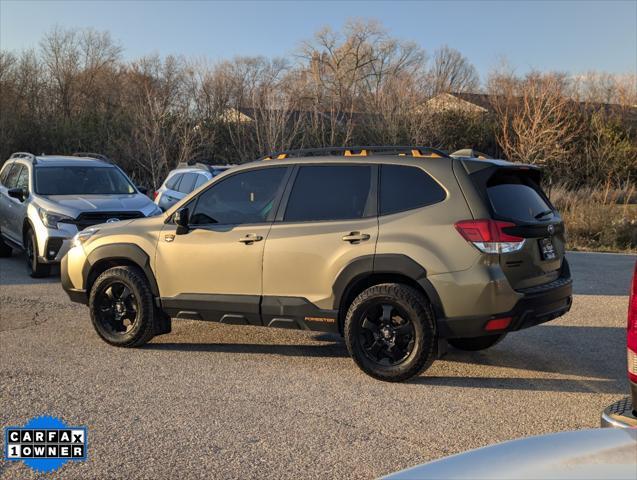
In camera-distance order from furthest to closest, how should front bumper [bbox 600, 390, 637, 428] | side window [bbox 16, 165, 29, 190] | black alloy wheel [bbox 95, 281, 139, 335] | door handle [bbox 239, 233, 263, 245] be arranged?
side window [bbox 16, 165, 29, 190] < black alloy wheel [bbox 95, 281, 139, 335] < door handle [bbox 239, 233, 263, 245] < front bumper [bbox 600, 390, 637, 428]

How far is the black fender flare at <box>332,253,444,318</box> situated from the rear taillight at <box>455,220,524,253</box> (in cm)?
45

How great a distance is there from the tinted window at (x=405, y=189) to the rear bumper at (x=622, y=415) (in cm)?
248

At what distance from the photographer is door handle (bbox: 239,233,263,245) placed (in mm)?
5914

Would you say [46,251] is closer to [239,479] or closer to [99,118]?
[239,479]

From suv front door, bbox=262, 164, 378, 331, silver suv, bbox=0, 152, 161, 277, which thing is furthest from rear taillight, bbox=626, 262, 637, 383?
silver suv, bbox=0, 152, 161, 277

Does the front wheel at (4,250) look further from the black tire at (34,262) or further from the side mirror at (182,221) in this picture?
the side mirror at (182,221)

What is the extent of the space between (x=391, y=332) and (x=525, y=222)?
1.36 meters

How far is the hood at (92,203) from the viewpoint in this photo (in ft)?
34.0

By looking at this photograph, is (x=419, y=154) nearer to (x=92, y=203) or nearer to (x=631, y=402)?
(x=631, y=402)

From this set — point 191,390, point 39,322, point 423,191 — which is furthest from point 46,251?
point 423,191

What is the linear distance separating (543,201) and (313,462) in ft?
10.5

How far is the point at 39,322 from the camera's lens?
7.53 metres

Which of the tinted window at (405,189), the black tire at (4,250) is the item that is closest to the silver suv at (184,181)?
the black tire at (4,250)

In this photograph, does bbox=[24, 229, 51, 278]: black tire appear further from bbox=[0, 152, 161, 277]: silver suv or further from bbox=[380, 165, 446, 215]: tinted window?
bbox=[380, 165, 446, 215]: tinted window
